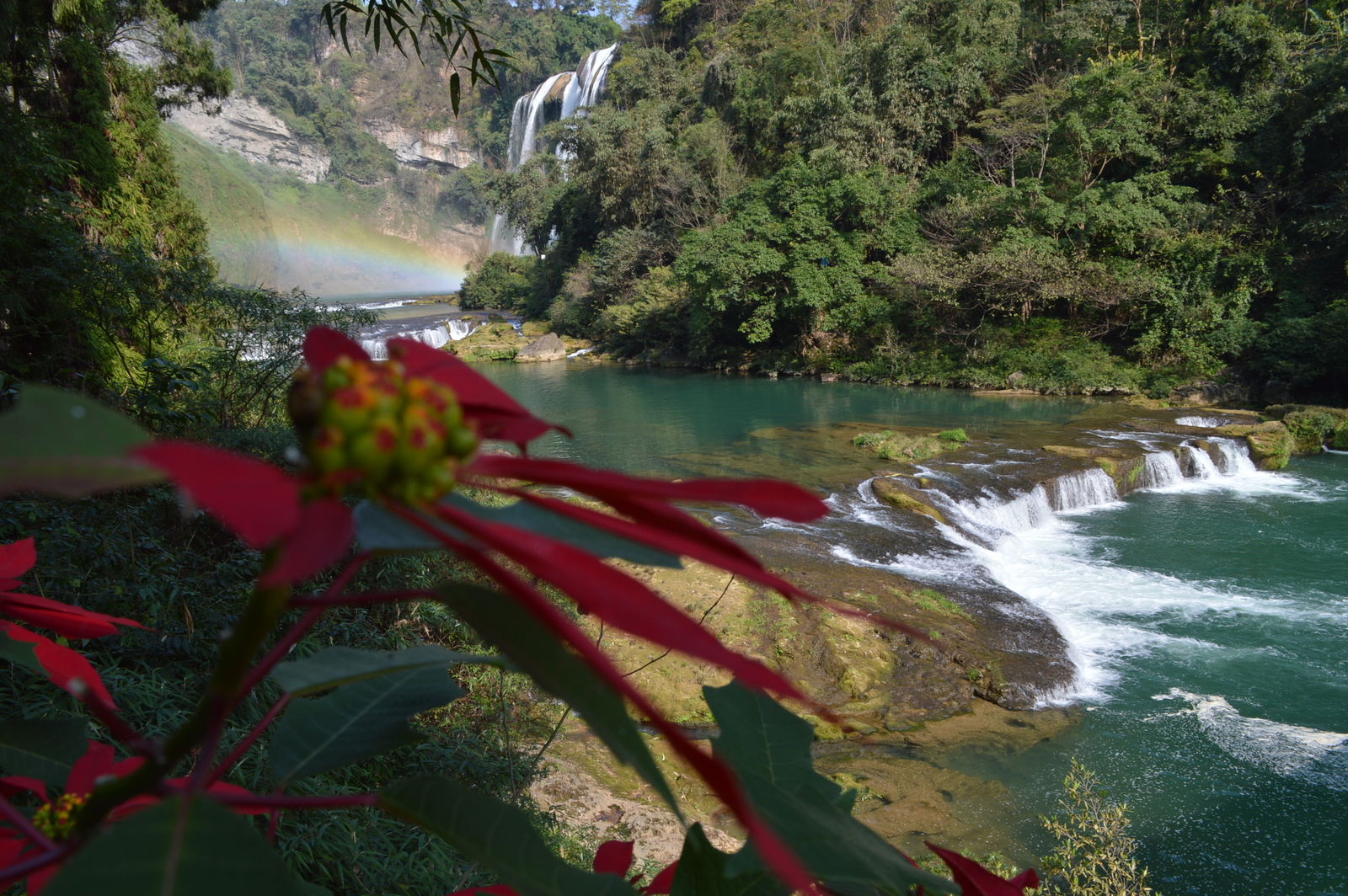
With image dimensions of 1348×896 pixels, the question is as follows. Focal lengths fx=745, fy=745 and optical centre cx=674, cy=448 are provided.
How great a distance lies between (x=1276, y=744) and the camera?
4504 mm

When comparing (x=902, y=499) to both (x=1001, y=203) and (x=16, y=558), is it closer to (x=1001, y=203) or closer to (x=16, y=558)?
(x=16, y=558)

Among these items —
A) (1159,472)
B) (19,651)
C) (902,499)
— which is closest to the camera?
(19,651)

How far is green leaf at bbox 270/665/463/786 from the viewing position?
17.9 inches

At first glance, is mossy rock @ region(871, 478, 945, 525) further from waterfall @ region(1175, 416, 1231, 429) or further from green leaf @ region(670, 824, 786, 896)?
green leaf @ region(670, 824, 786, 896)

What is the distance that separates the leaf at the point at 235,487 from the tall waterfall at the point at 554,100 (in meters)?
35.1

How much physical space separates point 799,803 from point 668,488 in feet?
0.72

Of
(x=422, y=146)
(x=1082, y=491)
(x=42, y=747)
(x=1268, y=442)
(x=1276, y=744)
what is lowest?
(x=1276, y=744)

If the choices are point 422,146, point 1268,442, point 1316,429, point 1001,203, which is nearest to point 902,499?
point 1268,442

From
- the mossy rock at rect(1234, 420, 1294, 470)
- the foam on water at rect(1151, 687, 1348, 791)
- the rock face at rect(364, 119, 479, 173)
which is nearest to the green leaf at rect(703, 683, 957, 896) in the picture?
the foam on water at rect(1151, 687, 1348, 791)

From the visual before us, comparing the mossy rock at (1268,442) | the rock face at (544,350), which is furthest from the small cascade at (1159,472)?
the rock face at (544,350)

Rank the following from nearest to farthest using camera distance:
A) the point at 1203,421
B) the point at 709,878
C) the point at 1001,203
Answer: the point at 709,878 → the point at 1203,421 → the point at 1001,203

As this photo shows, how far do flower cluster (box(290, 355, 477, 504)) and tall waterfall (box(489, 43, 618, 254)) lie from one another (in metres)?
35.0

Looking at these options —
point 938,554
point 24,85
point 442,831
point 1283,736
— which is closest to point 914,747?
point 1283,736

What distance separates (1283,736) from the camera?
456cm
